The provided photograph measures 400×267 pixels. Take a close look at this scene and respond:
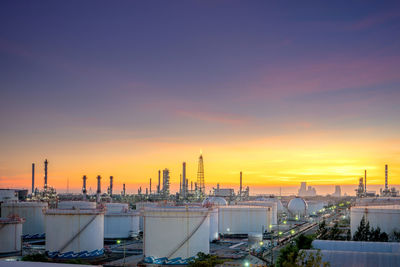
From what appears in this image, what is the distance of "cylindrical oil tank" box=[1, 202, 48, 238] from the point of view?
194 ft

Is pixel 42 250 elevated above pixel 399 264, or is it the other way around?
pixel 399 264

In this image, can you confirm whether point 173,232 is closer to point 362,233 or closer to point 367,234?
point 362,233

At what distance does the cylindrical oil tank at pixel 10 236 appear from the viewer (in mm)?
44500

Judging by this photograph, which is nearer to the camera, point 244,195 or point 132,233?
point 132,233

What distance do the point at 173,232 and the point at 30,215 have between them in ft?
101

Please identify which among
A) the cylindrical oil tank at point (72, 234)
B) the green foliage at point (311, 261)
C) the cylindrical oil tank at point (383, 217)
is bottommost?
the cylindrical oil tank at point (72, 234)

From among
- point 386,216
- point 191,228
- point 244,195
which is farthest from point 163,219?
point 244,195

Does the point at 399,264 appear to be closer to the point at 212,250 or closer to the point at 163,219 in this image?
the point at 163,219

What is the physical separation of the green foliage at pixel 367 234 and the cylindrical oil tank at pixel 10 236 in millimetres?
34833

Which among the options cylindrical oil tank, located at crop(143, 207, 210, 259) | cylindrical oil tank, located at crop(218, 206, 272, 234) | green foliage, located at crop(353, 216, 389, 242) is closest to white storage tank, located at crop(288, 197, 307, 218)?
cylindrical oil tank, located at crop(218, 206, 272, 234)

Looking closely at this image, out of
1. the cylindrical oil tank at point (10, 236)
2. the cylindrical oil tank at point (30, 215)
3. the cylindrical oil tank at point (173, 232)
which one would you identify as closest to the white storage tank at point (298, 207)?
the cylindrical oil tank at point (30, 215)

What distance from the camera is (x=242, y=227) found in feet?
205

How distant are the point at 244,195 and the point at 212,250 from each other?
9197 cm

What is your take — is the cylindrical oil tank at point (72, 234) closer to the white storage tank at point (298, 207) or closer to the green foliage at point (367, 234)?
the green foliage at point (367, 234)
